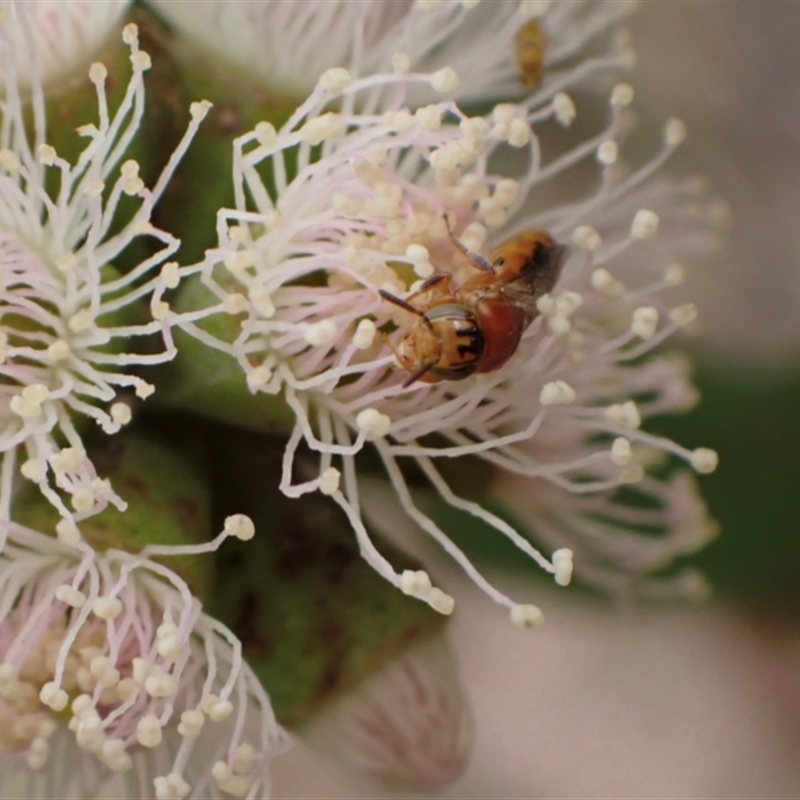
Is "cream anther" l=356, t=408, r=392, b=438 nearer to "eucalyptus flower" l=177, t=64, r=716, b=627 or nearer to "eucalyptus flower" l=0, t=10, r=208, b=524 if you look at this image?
"eucalyptus flower" l=177, t=64, r=716, b=627

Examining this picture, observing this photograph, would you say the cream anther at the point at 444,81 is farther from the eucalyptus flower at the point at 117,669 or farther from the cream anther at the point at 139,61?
the eucalyptus flower at the point at 117,669

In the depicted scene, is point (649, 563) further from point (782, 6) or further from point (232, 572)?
point (782, 6)

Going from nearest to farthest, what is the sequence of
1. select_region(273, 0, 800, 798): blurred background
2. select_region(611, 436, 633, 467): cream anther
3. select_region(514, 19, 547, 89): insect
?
select_region(611, 436, 633, 467): cream anther, select_region(514, 19, 547, 89): insect, select_region(273, 0, 800, 798): blurred background

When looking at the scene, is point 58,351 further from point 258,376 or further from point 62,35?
point 62,35

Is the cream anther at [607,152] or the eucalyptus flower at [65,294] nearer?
the eucalyptus flower at [65,294]

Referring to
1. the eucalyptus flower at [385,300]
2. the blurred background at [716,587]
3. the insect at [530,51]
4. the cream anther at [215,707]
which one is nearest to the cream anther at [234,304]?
the eucalyptus flower at [385,300]

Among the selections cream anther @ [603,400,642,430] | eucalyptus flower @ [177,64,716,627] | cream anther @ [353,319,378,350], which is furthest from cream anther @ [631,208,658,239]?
cream anther @ [353,319,378,350]
